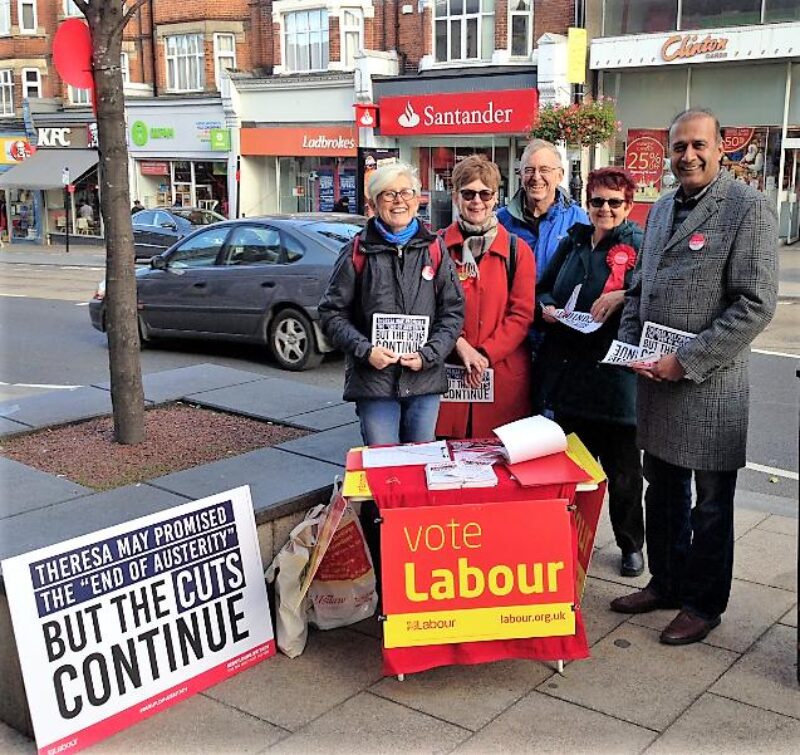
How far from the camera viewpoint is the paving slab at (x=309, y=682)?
3.43 meters

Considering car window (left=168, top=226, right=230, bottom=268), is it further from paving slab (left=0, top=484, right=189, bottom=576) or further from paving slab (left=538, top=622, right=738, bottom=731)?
paving slab (left=538, top=622, right=738, bottom=731)

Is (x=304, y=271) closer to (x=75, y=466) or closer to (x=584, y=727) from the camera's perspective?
(x=75, y=466)

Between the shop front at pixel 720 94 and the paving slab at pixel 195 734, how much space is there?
803 inches

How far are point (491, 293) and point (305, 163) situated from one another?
2652cm

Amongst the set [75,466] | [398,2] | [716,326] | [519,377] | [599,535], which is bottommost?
[599,535]

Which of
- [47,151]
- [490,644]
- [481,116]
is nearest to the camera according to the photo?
[490,644]

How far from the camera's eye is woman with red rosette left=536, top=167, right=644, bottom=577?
437 centimetres

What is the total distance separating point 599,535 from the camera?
523 cm

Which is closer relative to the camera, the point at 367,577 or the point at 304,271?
the point at 367,577

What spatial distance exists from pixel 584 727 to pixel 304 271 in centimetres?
757

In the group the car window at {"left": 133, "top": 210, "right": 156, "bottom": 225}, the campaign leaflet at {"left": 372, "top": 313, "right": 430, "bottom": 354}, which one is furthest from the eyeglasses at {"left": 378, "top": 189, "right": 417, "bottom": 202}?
the car window at {"left": 133, "top": 210, "right": 156, "bottom": 225}

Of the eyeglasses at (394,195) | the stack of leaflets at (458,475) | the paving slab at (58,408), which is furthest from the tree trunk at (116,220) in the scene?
the stack of leaflets at (458,475)

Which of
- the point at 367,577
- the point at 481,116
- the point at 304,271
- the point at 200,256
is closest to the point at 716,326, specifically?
the point at 367,577

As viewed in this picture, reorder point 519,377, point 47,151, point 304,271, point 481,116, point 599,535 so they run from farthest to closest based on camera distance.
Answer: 1. point 47,151
2. point 481,116
3. point 304,271
4. point 599,535
5. point 519,377
